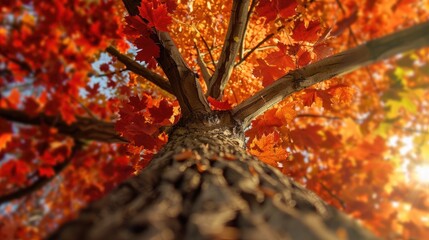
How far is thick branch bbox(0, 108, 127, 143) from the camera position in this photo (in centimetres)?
563

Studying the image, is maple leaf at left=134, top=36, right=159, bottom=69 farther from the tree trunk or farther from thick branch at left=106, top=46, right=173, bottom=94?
the tree trunk

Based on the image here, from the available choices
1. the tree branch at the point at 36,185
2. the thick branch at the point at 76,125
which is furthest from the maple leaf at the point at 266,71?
the tree branch at the point at 36,185

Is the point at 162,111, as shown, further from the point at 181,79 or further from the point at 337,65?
the point at 337,65

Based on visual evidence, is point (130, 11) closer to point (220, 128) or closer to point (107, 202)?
point (220, 128)

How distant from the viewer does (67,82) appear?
26.9ft

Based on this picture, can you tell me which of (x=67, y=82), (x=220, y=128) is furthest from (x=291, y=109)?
(x=67, y=82)

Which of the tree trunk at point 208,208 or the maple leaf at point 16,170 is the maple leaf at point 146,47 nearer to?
the tree trunk at point 208,208

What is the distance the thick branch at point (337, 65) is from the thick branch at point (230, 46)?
0.56 metres

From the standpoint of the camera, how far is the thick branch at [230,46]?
2598 millimetres

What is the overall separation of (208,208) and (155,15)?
2.00 m

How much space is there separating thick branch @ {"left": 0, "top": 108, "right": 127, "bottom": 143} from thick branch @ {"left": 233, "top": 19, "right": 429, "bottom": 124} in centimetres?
348

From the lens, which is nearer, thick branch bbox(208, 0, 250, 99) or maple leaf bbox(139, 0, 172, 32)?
maple leaf bbox(139, 0, 172, 32)

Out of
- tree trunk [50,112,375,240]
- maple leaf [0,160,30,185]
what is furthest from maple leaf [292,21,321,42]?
maple leaf [0,160,30,185]

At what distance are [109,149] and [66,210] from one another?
13.8 ft
